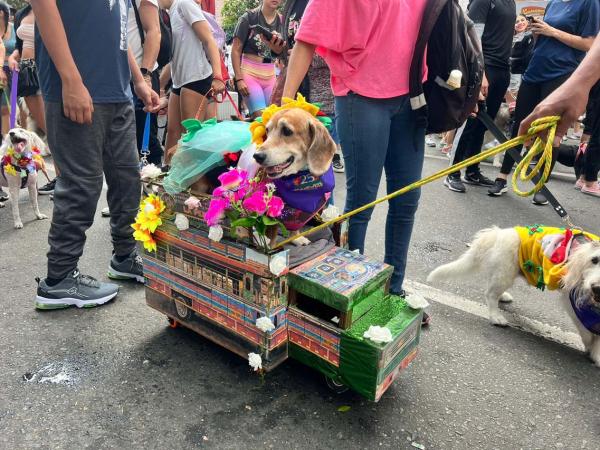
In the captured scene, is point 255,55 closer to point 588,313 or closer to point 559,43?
point 559,43

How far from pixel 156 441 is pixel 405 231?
5.18ft

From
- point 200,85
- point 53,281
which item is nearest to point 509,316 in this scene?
point 53,281

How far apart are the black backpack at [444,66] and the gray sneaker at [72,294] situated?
2.07 metres

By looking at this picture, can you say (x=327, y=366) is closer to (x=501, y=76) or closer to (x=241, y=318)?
(x=241, y=318)

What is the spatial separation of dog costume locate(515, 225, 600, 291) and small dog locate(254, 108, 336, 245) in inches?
52.8

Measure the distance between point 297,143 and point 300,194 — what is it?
0.73 ft

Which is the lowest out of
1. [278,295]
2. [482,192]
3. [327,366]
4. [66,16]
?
[482,192]

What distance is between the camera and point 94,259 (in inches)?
127

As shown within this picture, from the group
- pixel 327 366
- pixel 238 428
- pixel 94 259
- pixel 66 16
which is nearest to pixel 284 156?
pixel 327 366

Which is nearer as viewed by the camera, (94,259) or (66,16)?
(66,16)

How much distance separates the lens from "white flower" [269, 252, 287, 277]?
1.71 meters

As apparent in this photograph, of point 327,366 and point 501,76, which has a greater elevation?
point 501,76

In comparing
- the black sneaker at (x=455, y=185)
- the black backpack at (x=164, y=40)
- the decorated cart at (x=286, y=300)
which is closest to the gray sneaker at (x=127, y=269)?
the decorated cart at (x=286, y=300)

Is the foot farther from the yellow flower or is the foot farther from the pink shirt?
the yellow flower
